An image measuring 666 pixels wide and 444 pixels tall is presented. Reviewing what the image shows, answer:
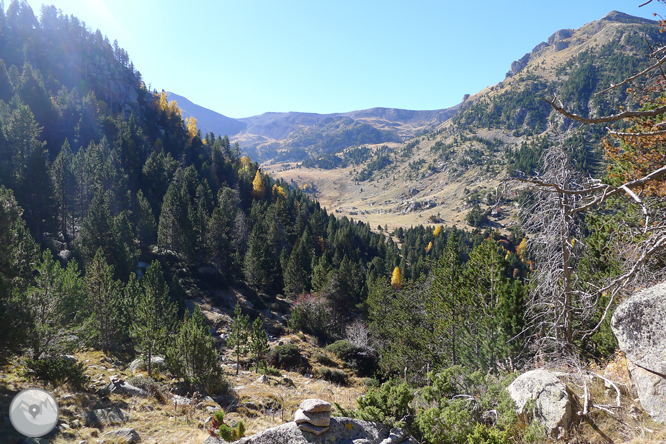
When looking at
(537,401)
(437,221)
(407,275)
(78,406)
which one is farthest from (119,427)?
(437,221)

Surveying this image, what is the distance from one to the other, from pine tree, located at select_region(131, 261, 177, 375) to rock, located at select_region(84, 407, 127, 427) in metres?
7.92

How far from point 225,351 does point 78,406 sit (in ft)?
68.8

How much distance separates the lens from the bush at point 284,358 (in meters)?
30.2

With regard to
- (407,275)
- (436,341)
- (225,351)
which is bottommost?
(407,275)

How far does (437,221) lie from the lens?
15988cm

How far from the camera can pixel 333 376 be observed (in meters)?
29.1

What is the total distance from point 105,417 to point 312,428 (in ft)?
33.2

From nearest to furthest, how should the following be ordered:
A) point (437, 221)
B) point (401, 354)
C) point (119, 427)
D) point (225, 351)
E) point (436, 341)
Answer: point (119, 427)
point (436, 341)
point (401, 354)
point (225, 351)
point (437, 221)

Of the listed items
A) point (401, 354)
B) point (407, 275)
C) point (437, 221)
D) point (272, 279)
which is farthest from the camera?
point (437, 221)

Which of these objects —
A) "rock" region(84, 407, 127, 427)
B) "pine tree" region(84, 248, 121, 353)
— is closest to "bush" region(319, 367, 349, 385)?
"pine tree" region(84, 248, 121, 353)

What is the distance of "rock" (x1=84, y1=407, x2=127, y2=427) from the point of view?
472 inches

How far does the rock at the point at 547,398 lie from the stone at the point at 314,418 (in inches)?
187

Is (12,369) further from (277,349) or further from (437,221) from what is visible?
(437,221)

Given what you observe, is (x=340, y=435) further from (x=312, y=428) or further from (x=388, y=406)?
(x=388, y=406)
